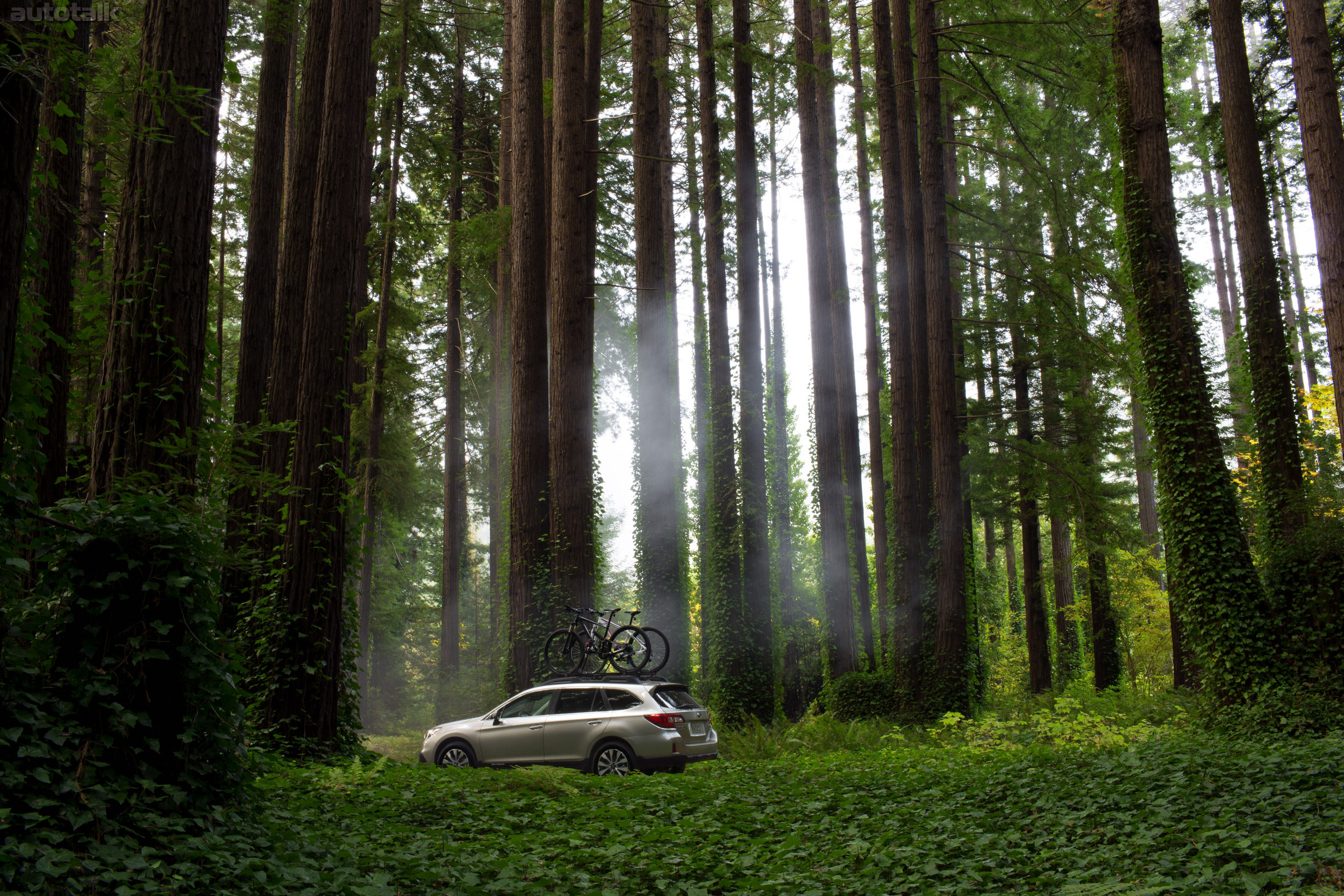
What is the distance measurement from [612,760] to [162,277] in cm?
765

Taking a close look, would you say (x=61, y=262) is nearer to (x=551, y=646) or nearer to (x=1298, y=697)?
(x=551, y=646)

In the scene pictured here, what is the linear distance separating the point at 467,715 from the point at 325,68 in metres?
13.5

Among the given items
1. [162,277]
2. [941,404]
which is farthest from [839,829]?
[941,404]

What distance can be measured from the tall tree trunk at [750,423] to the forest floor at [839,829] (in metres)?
7.33

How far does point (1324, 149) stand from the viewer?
405 inches

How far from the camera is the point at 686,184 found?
27281 mm

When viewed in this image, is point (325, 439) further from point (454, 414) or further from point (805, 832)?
point (454, 414)

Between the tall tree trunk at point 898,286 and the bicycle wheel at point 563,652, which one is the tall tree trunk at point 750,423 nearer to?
the tall tree trunk at point 898,286

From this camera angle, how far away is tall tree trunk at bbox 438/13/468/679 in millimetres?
22328

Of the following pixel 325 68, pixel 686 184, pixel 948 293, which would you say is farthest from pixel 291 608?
pixel 686 184

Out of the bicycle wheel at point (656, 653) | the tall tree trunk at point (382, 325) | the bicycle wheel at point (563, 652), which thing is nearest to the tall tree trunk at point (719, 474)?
the bicycle wheel at point (656, 653)

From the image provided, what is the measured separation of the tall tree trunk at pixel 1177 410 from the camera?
1027 centimetres

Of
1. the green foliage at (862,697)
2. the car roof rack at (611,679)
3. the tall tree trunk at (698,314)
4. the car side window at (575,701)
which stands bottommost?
the green foliage at (862,697)

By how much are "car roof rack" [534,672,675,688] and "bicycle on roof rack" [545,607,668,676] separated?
7.2 inches
